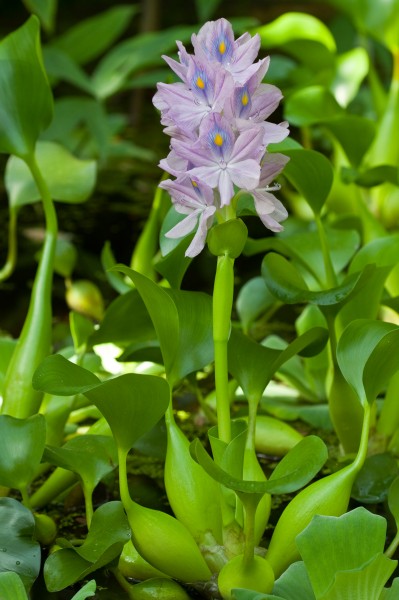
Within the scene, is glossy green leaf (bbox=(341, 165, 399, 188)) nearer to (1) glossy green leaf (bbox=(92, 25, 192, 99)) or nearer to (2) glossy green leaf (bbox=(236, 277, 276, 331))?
(2) glossy green leaf (bbox=(236, 277, 276, 331))

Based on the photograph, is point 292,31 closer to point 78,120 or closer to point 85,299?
point 78,120

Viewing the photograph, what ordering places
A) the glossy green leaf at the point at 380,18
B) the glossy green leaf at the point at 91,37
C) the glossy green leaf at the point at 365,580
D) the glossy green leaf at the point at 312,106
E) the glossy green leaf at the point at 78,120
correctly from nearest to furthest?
the glossy green leaf at the point at 365,580 < the glossy green leaf at the point at 312,106 < the glossy green leaf at the point at 380,18 < the glossy green leaf at the point at 78,120 < the glossy green leaf at the point at 91,37

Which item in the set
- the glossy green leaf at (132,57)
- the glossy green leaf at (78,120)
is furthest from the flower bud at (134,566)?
the glossy green leaf at (132,57)

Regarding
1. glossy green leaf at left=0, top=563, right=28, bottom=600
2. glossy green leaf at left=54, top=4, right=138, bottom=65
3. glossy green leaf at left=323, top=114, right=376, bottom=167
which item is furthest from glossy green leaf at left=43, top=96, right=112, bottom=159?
glossy green leaf at left=0, top=563, right=28, bottom=600

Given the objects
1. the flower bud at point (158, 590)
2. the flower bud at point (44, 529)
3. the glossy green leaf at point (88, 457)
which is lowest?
the flower bud at point (44, 529)

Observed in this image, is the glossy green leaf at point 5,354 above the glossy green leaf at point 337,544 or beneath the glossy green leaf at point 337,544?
beneath

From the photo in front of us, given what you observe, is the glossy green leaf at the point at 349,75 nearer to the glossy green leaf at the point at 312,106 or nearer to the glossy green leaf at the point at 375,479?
the glossy green leaf at the point at 312,106

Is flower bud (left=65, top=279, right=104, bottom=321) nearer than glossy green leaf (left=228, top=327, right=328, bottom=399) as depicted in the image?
No
